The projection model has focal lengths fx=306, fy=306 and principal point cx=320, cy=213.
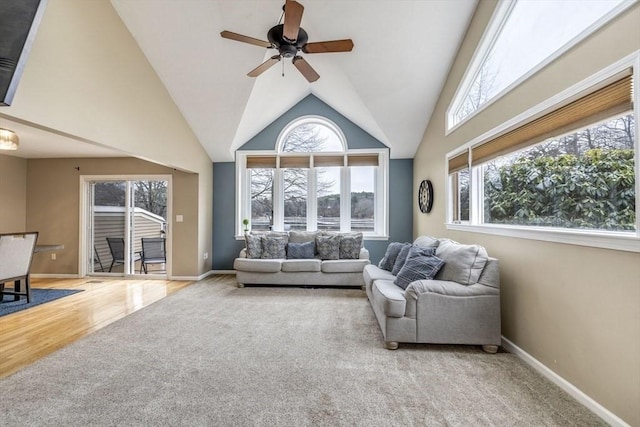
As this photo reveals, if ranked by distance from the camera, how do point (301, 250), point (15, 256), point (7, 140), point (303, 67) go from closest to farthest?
point (303, 67)
point (7, 140)
point (15, 256)
point (301, 250)

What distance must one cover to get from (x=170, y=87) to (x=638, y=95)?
513 cm

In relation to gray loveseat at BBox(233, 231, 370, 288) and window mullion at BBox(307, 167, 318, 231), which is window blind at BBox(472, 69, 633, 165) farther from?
window mullion at BBox(307, 167, 318, 231)

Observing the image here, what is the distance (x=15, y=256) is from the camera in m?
4.02

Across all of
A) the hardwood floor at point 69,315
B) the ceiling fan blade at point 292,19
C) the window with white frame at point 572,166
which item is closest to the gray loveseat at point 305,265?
the hardwood floor at point 69,315

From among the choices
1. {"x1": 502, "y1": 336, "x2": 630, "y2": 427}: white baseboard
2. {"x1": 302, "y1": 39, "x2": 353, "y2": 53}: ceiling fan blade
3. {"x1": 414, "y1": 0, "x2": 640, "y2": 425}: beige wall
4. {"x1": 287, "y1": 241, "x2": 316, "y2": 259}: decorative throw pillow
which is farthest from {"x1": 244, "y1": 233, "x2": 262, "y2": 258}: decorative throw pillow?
{"x1": 502, "y1": 336, "x2": 630, "y2": 427}: white baseboard

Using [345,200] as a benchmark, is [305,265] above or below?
below

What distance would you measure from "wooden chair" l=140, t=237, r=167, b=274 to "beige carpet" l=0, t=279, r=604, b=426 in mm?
2630

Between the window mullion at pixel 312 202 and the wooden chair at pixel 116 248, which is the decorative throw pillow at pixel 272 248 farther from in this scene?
the wooden chair at pixel 116 248

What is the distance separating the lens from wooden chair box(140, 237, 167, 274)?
5.79 m

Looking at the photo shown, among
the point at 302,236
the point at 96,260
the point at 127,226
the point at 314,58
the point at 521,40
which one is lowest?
the point at 96,260

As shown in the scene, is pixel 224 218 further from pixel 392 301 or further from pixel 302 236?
pixel 392 301

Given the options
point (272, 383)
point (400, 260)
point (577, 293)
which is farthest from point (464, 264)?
point (272, 383)

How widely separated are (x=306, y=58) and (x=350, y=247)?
3.09m

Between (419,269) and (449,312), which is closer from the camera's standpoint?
(449,312)
